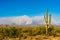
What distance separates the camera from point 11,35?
117 ft

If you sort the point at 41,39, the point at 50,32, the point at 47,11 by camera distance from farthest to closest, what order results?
1. the point at 50,32
2. the point at 47,11
3. the point at 41,39

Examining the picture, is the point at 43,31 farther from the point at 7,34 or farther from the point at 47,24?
the point at 7,34

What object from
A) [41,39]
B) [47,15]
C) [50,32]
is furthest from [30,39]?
[50,32]

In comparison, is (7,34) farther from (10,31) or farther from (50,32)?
(50,32)

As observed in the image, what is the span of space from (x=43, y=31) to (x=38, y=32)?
1279mm

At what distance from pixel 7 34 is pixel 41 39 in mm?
11438

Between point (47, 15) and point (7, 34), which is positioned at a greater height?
point (47, 15)

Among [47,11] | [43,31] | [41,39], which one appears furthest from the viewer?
[43,31]

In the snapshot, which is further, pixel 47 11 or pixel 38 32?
pixel 38 32

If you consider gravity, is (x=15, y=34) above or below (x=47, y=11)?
below

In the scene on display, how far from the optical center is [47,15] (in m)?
34.4

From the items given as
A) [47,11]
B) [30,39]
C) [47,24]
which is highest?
[47,11]

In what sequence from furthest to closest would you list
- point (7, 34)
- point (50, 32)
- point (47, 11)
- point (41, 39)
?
point (50, 32), point (7, 34), point (47, 11), point (41, 39)

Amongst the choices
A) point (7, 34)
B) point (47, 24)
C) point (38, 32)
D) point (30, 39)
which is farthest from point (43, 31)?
point (30, 39)
